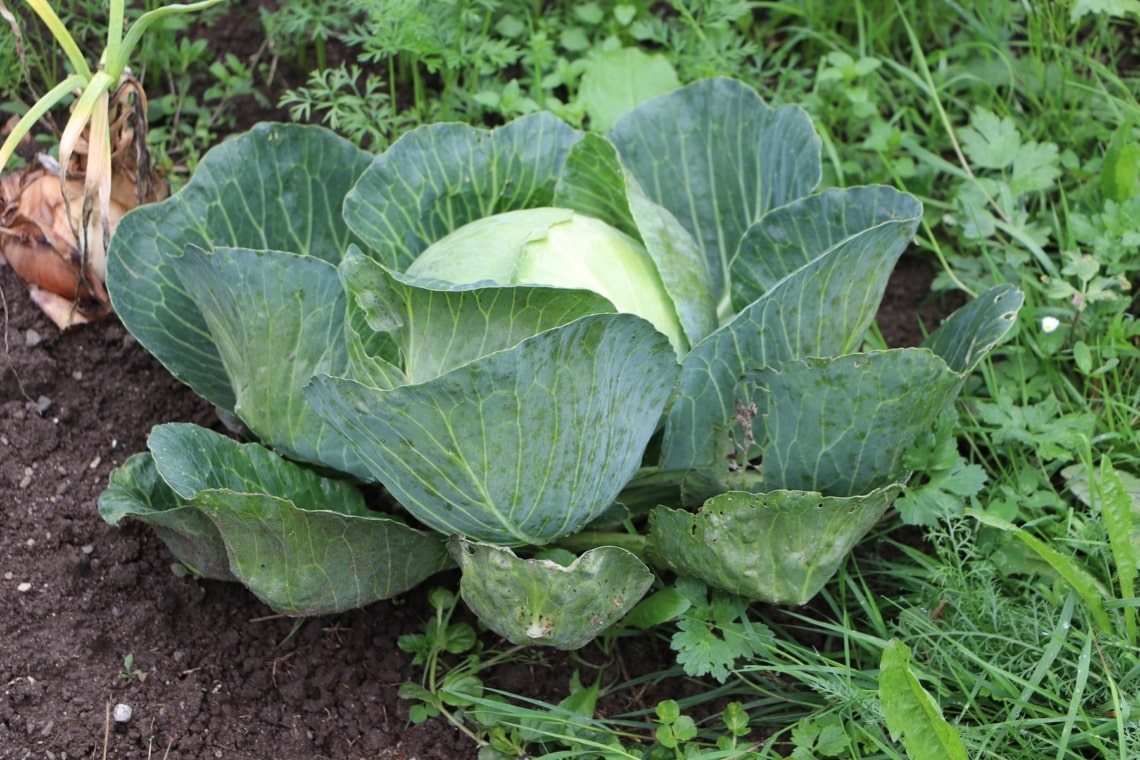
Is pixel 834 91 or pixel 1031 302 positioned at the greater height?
pixel 834 91

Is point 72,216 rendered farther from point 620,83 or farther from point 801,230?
point 801,230

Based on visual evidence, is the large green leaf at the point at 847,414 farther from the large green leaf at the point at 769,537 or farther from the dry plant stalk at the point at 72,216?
the dry plant stalk at the point at 72,216

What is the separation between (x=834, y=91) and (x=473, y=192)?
132cm

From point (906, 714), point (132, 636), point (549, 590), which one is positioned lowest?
point (132, 636)

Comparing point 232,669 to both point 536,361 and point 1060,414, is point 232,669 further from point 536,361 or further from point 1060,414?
point 1060,414

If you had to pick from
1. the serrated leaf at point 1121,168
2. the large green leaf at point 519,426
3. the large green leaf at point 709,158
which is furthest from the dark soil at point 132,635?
the serrated leaf at point 1121,168

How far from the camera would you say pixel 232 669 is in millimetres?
2404

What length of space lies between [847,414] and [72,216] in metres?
1.79

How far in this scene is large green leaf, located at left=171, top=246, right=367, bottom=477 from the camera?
228 cm

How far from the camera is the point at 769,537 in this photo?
2.16 m

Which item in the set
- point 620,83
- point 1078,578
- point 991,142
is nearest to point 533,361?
point 1078,578

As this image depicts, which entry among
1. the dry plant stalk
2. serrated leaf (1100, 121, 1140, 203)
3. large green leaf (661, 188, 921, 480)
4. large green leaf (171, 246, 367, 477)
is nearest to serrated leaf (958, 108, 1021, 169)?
serrated leaf (1100, 121, 1140, 203)

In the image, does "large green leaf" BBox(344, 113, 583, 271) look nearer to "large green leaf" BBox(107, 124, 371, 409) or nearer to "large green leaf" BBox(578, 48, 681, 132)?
"large green leaf" BBox(107, 124, 371, 409)

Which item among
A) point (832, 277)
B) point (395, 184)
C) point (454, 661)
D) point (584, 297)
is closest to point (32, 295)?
point (395, 184)
